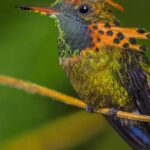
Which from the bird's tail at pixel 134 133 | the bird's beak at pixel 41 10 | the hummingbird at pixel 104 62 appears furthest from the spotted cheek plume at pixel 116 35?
the bird's tail at pixel 134 133

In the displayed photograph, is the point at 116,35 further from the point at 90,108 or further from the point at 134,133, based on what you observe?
the point at 134,133

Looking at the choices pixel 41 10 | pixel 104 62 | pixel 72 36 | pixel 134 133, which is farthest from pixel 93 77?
pixel 41 10

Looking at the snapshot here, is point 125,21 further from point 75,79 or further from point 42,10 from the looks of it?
point 42,10

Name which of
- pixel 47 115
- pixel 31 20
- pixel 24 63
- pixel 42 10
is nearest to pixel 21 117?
pixel 47 115

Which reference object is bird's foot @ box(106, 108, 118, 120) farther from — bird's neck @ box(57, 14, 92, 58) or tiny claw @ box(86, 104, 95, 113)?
bird's neck @ box(57, 14, 92, 58)

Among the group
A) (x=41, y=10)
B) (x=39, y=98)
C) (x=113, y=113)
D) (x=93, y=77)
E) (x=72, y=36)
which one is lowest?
(x=39, y=98)

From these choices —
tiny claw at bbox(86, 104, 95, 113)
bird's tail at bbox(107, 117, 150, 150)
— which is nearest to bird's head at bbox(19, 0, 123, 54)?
tiny claw at bbox(86, 104, 95, 113)
